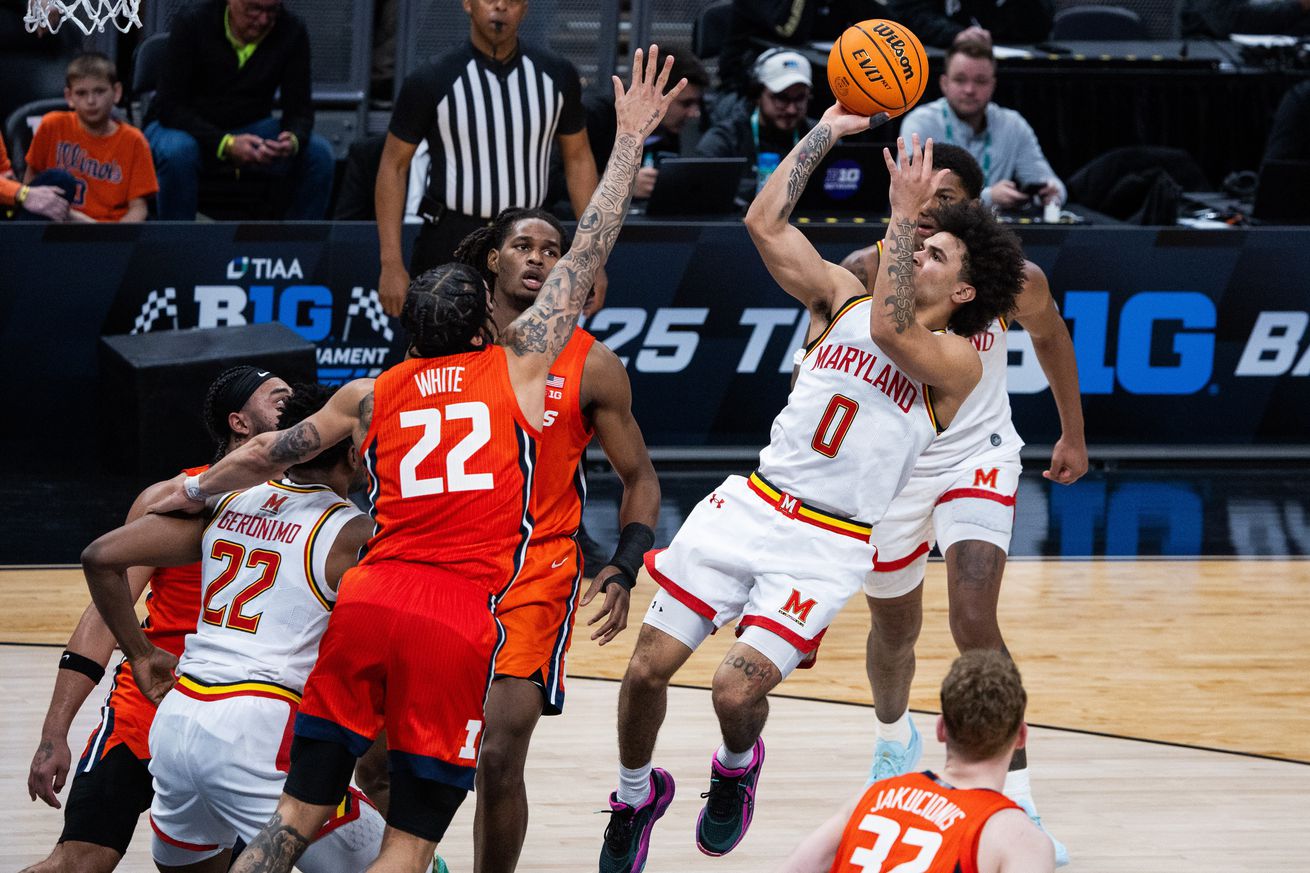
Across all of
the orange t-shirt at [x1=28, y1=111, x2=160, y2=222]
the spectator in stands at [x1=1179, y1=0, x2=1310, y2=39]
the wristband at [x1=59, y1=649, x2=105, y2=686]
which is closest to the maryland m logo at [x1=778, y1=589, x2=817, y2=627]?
the wristband at [x1=59, y1=649, x2=105, y2=686]

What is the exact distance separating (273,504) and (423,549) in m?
0.45

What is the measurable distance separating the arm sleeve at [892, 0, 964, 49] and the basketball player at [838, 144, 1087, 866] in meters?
6.61

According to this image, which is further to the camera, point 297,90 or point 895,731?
point 297,90

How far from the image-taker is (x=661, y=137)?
11914mm

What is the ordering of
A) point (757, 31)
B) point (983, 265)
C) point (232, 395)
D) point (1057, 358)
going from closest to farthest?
1. point (232, 395)
2. point (983, 265)
3. point (1057, 358)
4. point (757, 31)

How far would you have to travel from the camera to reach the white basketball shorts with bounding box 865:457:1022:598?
6336 mm

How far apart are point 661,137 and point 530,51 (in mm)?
2978

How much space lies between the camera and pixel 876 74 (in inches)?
239

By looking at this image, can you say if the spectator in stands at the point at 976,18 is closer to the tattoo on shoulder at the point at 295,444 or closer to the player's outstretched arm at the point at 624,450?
the player's outstretched arm at the point at 624,450

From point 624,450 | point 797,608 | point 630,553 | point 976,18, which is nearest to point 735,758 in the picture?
point 797,608

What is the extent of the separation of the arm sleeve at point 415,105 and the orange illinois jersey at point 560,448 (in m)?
3.43

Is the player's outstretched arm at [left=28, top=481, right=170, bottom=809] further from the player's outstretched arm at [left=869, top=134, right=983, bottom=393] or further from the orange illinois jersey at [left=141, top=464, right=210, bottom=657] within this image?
the player's outstretched arm at [left=869, top=134, right=983, bottom=393]

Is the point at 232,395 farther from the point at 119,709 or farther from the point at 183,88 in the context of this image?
the point at 183,88

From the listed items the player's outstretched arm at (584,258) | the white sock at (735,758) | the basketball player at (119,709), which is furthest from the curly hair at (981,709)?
the basketball player at (119,709)
